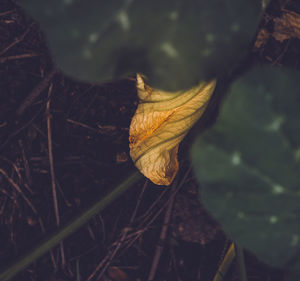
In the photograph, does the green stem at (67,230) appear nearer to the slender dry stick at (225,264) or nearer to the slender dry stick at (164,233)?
the slender dry stick at (164,233)

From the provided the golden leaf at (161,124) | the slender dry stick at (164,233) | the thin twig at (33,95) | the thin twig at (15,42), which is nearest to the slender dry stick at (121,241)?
the slender dry stick at (164,233)

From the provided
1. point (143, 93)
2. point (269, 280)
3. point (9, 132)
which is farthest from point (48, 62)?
point (269, 280)

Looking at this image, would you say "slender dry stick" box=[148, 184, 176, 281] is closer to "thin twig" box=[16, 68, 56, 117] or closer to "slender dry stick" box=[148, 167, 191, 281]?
"slender dry stick" box=[148, 167, 191, 281]

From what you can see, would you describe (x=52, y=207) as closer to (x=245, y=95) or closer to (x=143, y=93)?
(x=143, y=93)

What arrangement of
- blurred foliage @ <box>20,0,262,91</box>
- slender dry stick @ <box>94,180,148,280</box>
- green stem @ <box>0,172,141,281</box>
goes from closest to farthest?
blurred foliage @ <box>20,0,262,91</box> → green stem @ <box>0,172,141,281</box> → slender dry stick @ <box>94,180,148,280</box>

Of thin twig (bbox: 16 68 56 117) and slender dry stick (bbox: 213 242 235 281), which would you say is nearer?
slender dry stick (bbox: 213 242 235 281)

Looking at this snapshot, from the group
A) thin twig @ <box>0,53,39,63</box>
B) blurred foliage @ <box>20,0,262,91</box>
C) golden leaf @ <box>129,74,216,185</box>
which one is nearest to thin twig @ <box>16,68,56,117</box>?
thin twig @ <box>0,53,39,63</box>

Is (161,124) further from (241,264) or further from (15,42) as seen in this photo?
(15,42)
